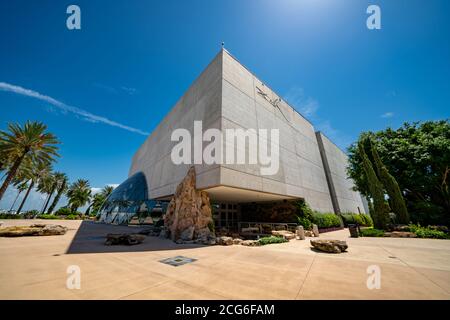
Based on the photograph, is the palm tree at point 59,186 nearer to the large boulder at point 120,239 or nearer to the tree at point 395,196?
the large boulder at point 120,239

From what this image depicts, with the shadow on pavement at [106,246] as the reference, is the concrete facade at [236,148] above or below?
above

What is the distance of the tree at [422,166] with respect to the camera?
16.0m

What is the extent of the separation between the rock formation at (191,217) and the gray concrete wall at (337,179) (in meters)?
21.7

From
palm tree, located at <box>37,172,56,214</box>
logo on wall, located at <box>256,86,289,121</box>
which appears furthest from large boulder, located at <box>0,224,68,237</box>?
palm tree, located at <box>37,172,56,214</box>

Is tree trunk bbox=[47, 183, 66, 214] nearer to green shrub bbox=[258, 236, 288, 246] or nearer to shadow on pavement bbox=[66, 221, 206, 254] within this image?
shadow on pavement bbox=[66, 221, 206, 254]

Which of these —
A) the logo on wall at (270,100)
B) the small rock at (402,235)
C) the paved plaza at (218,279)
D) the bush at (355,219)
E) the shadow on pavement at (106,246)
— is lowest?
the paved plaza at (218,279)

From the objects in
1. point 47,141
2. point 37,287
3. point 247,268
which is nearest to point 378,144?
point 247,268

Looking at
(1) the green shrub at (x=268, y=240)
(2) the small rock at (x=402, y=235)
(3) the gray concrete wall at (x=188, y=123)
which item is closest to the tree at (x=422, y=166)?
(2) the small rock at (x=402, y=235)

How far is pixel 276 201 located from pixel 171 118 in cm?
1778

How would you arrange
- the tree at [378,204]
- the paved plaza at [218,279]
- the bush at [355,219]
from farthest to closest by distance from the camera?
1. the bush at [355,219]
2. the tree at [378,204]
3. the paved plaza at [218,279]

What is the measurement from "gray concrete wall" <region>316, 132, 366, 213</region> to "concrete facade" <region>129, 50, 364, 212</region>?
1181 millimetres

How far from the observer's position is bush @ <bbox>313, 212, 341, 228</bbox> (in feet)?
60.2
